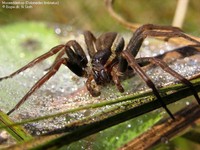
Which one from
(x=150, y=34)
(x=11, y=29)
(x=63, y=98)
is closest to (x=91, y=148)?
(x=63, y=98)

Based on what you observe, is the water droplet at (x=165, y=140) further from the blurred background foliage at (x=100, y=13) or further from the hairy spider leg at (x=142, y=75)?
the blurred background foliage at (x=100, y=13)

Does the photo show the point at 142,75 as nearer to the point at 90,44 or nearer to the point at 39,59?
the point at 39,59

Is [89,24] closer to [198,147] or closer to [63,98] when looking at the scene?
[63,98]

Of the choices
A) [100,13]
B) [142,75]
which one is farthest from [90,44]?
[100,13]

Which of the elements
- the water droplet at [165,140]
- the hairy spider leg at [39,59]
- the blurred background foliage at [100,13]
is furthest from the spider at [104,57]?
the blurred background foliage at [100,13]

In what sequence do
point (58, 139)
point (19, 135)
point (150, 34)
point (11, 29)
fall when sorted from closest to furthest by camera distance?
point (58, 139), point (19, 135), point (150, 34), point (11, 29)

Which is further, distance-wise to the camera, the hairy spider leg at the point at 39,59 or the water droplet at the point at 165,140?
the hairy spider leg at the point at 39,59
